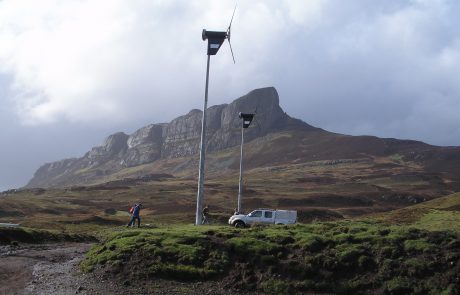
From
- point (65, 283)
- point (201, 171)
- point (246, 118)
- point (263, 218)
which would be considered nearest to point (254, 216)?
point (263, 218)

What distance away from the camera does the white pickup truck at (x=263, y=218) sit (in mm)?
43062

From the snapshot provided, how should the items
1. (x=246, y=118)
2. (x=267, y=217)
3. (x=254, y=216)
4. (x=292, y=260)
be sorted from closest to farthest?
(x=292, y=260) → (x=254, y=216) → (x=267, y=217) → (x=246, y=118)

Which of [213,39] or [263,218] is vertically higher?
[213,39]

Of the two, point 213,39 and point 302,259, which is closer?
point 302,259

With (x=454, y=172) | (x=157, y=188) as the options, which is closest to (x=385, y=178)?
(x=454, y=172)

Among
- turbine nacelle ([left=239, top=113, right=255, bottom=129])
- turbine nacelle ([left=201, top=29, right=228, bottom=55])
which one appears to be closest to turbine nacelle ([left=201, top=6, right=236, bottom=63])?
turbine nacelle ([left=201, top=29, right=228, bottom=55])

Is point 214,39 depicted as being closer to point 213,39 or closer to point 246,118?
point 213,39

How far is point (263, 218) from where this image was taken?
1734 inches

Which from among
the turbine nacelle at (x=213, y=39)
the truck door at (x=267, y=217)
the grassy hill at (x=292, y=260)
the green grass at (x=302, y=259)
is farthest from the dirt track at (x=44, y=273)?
the truck door at (x=267, y=217)

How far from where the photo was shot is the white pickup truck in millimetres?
43062

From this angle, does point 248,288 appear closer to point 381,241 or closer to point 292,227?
point 381,241

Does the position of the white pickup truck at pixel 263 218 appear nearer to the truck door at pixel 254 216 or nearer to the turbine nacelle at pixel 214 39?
the truck door at pixel 254 216

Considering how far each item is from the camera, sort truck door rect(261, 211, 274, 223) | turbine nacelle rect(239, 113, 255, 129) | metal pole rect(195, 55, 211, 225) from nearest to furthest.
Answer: metal pole rect(195, 55, 211, 225) → truck door rect(261, 211, 274, 223) → turbine nacelle rect(239, 113, 255, 129)

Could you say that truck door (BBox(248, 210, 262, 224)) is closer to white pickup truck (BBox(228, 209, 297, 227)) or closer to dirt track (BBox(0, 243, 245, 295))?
white pickup truck (BBox(228, 209, 297, 227))
